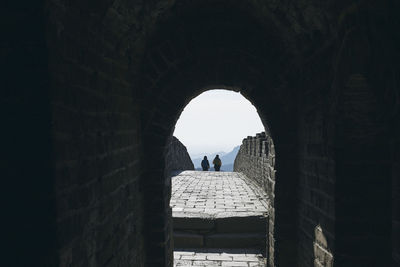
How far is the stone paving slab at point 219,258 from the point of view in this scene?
17.6 ft

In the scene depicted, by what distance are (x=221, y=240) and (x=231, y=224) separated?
36cm

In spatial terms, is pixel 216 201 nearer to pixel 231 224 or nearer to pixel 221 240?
pixel 231 224

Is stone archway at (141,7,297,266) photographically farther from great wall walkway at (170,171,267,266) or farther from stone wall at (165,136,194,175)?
stone wall at (165,136,194,175)

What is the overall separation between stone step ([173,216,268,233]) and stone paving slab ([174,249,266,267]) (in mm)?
399

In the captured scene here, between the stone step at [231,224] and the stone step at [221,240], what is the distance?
75 mm

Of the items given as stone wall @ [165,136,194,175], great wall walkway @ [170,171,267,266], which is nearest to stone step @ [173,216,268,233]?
great wall walkway @ [170,171,267,266]

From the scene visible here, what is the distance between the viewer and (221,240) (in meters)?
6.07

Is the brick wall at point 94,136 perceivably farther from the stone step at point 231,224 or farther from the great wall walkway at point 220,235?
the stone step at point 231,224

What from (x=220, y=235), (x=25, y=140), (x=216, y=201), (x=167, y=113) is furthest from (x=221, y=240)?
(x=25, y=140)

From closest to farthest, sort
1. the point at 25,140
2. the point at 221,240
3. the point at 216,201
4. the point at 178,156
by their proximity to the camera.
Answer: the point at 25,140 → the point at 221,240 → the point at 216,201 → the point at 178,156

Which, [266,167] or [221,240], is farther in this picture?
[266,167]

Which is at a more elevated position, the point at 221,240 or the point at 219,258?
the point at 221,240

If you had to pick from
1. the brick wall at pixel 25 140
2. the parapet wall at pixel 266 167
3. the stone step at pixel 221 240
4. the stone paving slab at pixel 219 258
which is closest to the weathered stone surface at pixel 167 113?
the brick wall at pixel 25 140

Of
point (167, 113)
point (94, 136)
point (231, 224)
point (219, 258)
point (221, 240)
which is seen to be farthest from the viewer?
point (231, 224)
